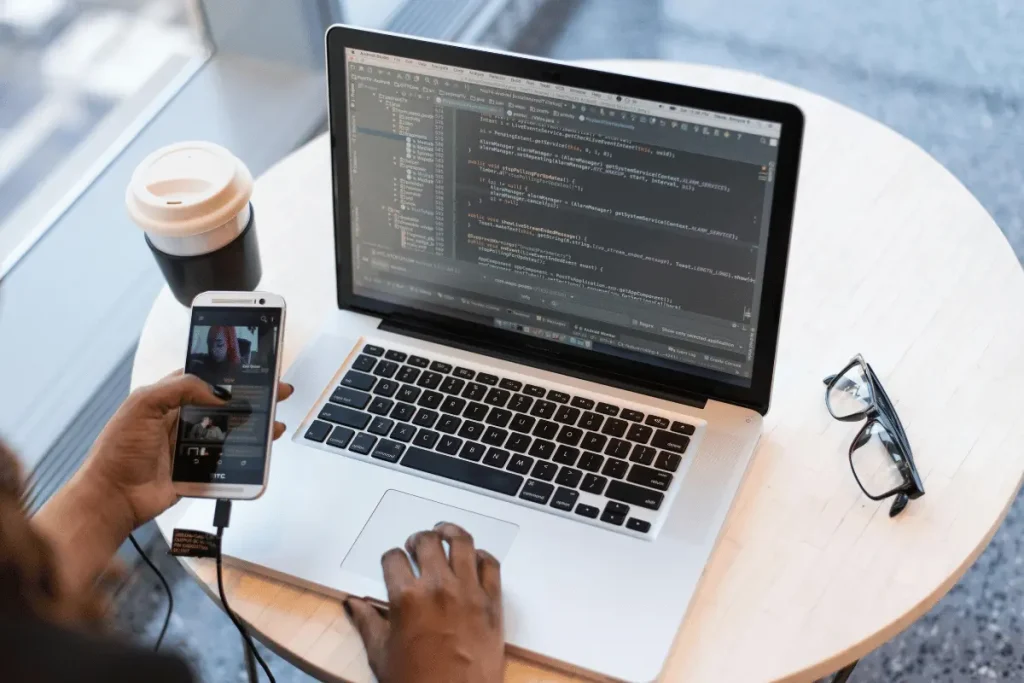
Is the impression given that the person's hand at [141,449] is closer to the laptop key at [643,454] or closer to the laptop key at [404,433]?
the laptop key at [404,433]

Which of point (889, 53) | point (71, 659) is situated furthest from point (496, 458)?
point (889, 53)

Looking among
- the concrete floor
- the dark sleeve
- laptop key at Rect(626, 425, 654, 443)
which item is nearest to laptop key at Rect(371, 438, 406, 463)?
laptop key at Rect(626, 425, 654, 443)

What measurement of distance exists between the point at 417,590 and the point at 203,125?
1288 mm

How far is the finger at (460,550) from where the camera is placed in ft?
2.94

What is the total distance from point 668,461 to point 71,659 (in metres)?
0.62

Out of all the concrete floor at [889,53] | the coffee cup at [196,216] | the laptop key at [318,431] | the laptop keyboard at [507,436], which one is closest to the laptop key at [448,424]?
the laptop keyboard at [507,436]

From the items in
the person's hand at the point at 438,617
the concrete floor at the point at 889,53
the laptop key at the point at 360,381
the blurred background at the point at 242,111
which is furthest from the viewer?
the concrete floor at the point at 889,53

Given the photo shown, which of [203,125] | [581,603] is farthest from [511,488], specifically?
[203,125]

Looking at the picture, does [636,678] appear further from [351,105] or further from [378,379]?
[351,105]

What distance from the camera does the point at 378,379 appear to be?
3.47 feet

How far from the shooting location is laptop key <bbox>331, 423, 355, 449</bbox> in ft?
3.34

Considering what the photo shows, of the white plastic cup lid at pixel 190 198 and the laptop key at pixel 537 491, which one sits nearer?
the laptop key at pixel 537 491

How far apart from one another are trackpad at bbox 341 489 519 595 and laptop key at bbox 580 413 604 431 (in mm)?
122

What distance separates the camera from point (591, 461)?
98 centimetres
